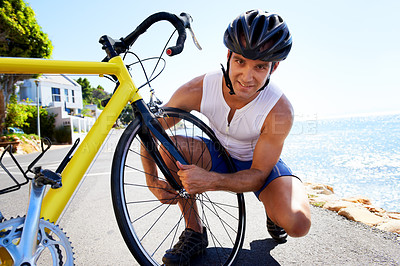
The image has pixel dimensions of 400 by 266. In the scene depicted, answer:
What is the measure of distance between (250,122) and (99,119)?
1274 mm

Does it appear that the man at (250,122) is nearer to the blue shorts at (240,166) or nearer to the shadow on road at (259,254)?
the blue shorts at (240,166)

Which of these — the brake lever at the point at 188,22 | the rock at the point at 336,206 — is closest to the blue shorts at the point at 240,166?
the brake lever at the point at 188,22

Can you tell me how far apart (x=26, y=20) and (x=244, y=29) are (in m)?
18.7

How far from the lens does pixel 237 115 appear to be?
2.47 m

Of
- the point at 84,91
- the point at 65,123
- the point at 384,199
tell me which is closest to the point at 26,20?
the point at 65,123

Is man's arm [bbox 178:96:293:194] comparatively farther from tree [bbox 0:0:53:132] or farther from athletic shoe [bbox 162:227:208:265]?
tree [bbox 0:0:53:132]

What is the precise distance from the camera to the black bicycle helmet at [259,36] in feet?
6.94

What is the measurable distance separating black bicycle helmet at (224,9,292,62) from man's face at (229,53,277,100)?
7 centimetres

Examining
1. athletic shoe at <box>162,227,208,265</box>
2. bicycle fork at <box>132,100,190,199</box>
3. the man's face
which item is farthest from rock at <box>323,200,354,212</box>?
bicycle fork at <box>132,100,190,199</box>

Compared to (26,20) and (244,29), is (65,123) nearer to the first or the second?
(26,20)

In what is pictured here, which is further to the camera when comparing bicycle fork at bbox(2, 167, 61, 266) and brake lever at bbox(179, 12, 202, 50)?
brake lever at bbox(179, 12, 202, 50)

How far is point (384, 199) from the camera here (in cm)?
755

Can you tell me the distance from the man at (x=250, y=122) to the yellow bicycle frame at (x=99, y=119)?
1.90 feet

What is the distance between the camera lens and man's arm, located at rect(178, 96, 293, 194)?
201cm
